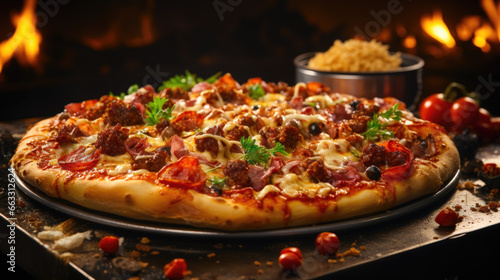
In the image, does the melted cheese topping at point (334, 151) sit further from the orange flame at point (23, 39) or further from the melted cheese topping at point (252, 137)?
the orange flame at point (23, 39)

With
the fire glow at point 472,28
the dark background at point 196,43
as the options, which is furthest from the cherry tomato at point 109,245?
the fire glow at point 472,28

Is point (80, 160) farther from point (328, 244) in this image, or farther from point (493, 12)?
point (493, 12)

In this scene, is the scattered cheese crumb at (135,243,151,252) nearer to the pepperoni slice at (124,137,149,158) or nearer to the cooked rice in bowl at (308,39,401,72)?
the pepperoni slice at (124,137,149,158)

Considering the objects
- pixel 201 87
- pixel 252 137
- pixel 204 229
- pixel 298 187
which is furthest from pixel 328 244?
pixel 201 87

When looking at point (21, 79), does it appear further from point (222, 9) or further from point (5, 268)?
point (5, 268)

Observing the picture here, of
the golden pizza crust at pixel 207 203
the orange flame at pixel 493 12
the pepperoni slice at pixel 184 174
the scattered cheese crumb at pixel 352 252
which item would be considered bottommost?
the scattered cheese crumb at pixel 352 252

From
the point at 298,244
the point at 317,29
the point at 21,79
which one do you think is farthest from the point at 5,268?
the point at 317,29

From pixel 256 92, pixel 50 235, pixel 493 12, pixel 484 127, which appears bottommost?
pixel 484 127
